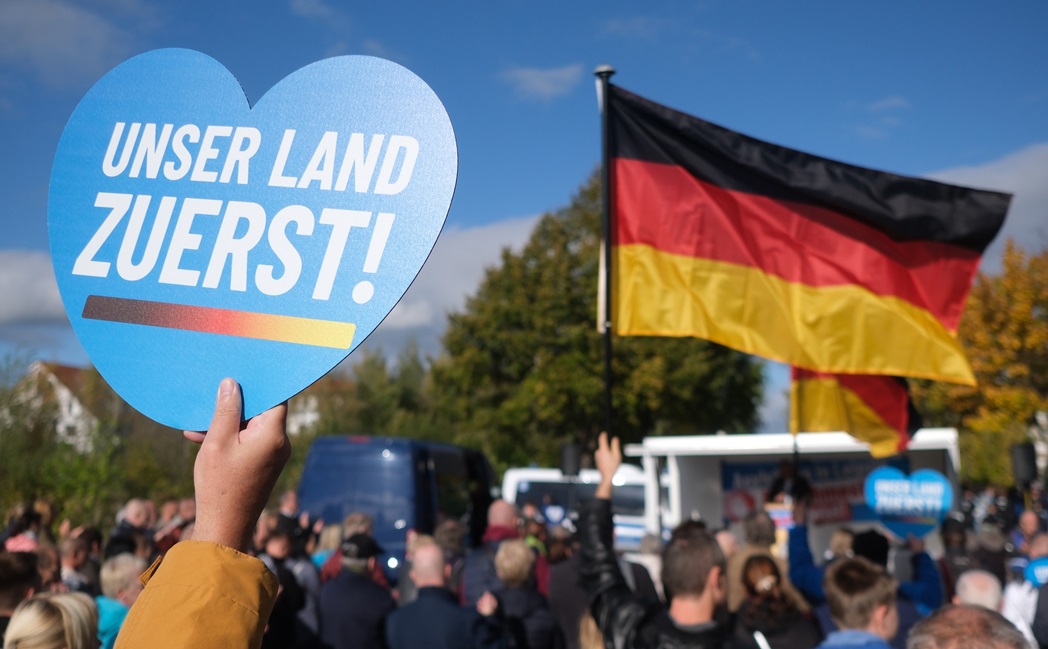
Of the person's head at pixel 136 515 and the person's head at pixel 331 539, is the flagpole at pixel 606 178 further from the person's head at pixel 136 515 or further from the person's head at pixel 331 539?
the person's head at pixel 136 515

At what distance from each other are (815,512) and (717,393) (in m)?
17.5

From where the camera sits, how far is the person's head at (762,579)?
457 cm

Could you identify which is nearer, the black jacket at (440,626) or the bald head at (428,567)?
the black jacket at (440,626)

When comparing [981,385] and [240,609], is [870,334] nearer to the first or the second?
[240,609]

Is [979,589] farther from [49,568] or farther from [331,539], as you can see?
[331,539]

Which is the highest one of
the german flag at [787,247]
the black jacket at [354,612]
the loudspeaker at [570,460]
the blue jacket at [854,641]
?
the german flag at [787,247]

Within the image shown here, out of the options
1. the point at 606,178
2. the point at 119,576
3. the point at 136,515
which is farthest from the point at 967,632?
the point at 136,515

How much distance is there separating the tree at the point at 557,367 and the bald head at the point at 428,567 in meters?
26.4

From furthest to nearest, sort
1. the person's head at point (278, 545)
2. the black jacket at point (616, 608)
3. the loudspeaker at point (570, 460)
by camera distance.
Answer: the loudspeaker at point (570, 460)
the person's head at point (278, 545)
the black jacket at point (616, 608)

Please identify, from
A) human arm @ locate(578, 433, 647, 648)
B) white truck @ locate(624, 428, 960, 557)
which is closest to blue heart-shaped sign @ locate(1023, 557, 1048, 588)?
human arm @ locate(578, 433, 647, 648)

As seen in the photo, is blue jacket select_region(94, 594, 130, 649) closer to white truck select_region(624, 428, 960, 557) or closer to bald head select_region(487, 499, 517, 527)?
bald head select_region(487, 499, 517, 527)

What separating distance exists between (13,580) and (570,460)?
12.8 meters

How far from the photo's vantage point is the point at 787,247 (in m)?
7.06

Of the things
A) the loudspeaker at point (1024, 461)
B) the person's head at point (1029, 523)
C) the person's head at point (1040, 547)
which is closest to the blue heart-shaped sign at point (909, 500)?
the person's head at point (1029, 523)
